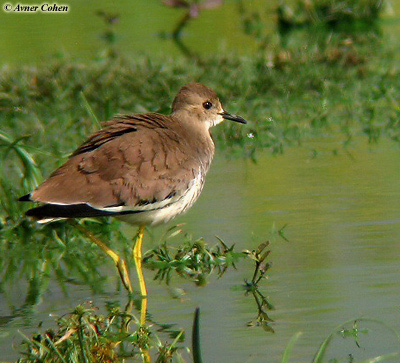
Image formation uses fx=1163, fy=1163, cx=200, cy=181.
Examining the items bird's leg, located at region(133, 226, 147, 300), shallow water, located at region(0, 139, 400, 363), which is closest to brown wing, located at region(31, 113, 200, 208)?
bird's leg, located at region(133, 226, 147, 300)

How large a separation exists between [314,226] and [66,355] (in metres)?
2.76

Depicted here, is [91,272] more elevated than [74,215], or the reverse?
[74,215]

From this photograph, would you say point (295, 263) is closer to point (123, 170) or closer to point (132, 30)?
point (123, 170)

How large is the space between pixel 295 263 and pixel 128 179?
0.96 m

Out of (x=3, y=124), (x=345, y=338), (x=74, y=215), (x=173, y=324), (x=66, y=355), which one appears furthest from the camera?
(x=3, y=124)

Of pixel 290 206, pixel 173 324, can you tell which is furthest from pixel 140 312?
pixel 290 206

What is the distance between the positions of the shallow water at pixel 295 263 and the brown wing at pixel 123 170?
494 millimetres

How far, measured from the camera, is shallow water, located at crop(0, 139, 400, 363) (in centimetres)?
489

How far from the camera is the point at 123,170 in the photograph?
5953mm

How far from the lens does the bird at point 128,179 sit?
5762 mm

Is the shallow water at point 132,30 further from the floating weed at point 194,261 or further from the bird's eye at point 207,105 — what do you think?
the floating weed at point 194,261

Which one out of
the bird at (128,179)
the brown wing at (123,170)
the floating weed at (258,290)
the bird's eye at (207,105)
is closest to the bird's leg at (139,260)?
the bird at (128,179)

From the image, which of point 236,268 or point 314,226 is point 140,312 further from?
point 314,226

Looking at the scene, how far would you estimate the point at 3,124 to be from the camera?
10617 mm
